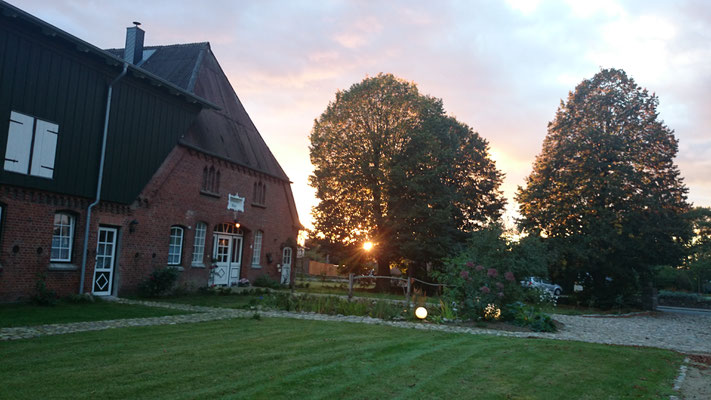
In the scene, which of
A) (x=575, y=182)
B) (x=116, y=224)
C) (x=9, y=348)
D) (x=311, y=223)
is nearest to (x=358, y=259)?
(x=311, y=223)

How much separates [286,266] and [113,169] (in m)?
14.1

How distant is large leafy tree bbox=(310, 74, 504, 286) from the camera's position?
86.8 ft

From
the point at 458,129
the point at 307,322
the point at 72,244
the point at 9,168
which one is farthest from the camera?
the point at 458,129

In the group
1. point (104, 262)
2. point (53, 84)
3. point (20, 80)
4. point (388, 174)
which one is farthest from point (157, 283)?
point (388, 174)

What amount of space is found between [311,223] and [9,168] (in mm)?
17698

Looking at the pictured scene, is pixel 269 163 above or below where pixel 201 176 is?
above

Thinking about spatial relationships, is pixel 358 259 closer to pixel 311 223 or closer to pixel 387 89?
pixel 311 223

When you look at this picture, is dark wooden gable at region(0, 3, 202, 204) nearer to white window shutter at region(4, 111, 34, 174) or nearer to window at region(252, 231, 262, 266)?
white window shutter at region(4, 111, 34, 174)

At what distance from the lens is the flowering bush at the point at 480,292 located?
1354 centimetres

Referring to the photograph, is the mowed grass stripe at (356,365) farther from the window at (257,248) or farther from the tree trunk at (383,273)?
the tree trunk at (383,273)

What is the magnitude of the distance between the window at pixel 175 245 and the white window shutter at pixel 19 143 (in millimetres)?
6302

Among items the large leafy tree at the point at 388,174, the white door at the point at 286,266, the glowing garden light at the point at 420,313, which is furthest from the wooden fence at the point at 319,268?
the glowing garden light at the point at 420,313

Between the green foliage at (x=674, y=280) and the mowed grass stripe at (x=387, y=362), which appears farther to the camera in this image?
the green foliage at (x=674, y=280)

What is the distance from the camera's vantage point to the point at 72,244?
48.5 feet
